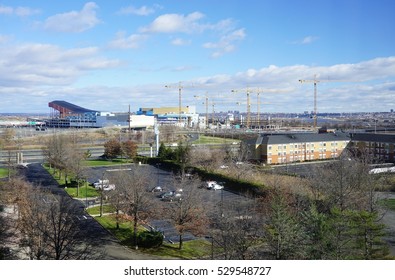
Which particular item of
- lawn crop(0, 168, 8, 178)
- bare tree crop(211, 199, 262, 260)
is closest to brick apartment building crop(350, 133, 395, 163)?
bare tree crop(211, 199, 262, 260)

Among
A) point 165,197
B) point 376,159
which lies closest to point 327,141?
point 376,159

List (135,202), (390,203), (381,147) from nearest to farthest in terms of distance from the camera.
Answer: (135,202), (390,203), (381,147)

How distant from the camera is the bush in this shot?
156 inches

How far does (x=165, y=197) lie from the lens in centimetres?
654

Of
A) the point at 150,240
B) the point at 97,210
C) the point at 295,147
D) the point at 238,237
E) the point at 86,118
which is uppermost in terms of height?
the point at 86,118

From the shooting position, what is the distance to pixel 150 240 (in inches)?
157

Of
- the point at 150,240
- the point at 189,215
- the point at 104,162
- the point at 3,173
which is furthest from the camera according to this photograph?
the point at 104,162

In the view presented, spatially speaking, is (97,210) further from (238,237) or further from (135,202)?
(238,237)

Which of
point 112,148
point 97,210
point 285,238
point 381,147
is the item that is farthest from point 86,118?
point 381,147

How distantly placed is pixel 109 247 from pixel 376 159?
8238 millimetres

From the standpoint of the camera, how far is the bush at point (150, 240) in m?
3.97

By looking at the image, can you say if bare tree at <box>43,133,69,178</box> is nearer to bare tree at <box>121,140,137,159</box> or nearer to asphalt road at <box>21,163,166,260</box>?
bare tree at <box>121,140,137,159</box>

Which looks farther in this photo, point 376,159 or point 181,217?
point 376,159
